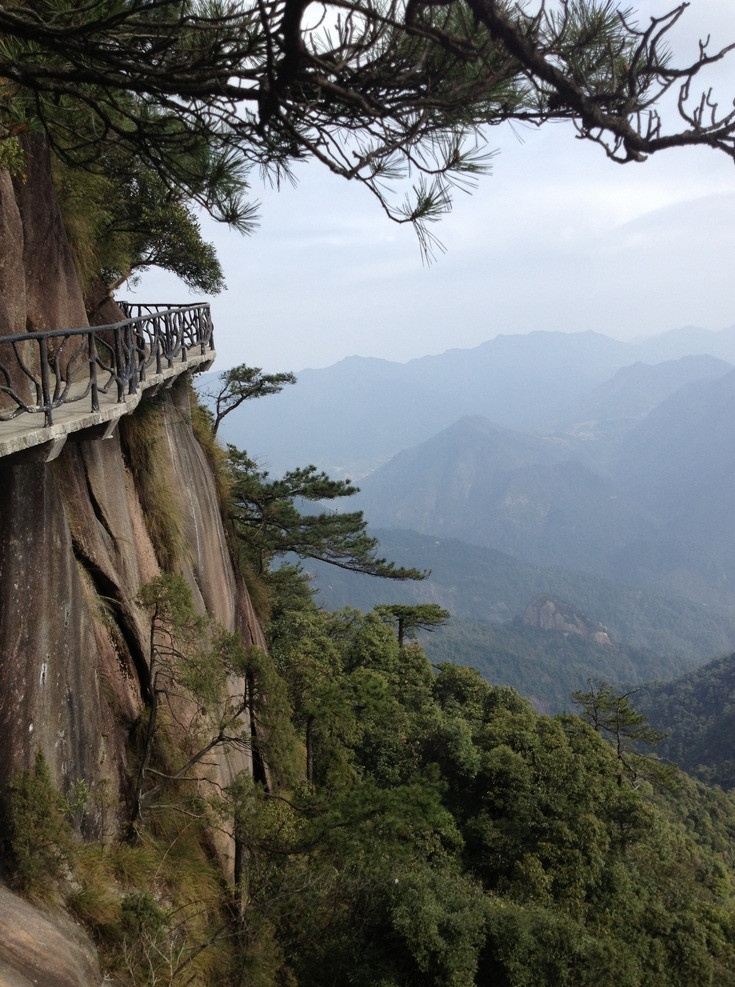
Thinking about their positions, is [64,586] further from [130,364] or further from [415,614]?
[415,614]

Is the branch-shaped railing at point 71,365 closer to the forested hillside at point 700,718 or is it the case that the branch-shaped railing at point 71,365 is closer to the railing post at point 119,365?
the railing post at point 119,365

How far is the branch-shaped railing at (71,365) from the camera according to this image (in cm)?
478

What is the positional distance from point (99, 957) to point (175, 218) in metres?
13.2

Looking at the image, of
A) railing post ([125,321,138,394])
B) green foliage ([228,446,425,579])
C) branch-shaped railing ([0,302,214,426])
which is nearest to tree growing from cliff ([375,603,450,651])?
green foliage ([228,446,425,579])

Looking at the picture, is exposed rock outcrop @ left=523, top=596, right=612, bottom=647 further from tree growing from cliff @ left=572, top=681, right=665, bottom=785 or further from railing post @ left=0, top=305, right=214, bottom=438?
railing post @ left=0, top=305, right=214, bottom=438

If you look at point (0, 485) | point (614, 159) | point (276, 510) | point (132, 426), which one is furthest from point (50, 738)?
point (276, 510)

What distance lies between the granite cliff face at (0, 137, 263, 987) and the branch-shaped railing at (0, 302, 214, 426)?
1.31 ft

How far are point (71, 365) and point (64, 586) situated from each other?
3.48 metres

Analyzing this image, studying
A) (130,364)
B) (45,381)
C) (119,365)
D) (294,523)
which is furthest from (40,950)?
(294,523)

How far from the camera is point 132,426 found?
9.47 meters

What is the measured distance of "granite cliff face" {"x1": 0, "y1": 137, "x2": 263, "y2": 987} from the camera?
209 inches

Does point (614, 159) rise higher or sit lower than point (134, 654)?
higher

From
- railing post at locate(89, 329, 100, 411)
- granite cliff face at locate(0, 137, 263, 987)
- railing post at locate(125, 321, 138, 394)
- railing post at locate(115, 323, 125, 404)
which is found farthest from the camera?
railing post at locate(125, 321, 138, 394)

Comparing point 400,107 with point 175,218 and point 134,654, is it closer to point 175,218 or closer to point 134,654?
point 134,654
